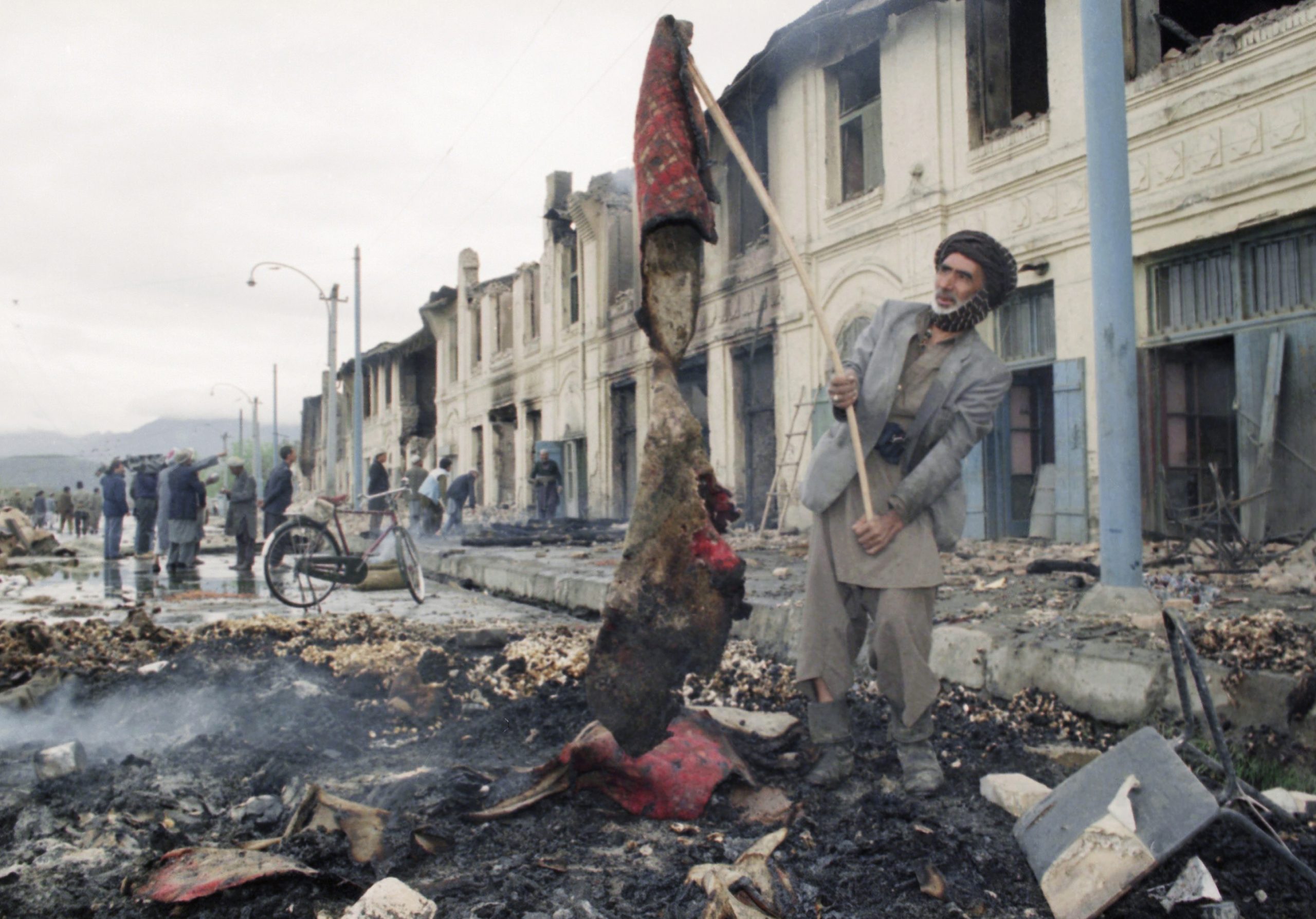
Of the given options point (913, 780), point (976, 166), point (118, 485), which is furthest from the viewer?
point (118, 485)

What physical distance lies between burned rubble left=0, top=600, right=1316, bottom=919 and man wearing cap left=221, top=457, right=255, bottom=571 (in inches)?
294

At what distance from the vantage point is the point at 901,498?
298 centimetres

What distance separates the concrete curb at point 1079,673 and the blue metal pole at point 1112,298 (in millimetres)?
914

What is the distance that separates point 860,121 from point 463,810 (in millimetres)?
12355

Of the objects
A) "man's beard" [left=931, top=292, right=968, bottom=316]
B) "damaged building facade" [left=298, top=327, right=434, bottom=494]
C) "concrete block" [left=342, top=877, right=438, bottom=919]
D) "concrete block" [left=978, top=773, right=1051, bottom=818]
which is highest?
"damaged building facade" [left=298, top=327, right=434, bottom=494]

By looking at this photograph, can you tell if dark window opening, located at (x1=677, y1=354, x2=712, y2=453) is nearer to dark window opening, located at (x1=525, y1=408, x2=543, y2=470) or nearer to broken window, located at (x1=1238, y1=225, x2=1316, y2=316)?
dark window opening, located at (x1=525, y1=408, x2=543, y2=470)

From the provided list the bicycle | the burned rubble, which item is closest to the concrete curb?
the burned rubble

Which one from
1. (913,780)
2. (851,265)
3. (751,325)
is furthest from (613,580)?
(751,325)

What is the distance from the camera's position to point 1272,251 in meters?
7.82

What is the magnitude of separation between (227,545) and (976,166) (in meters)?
16.7

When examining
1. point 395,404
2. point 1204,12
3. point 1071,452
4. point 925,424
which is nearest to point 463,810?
point 925,424

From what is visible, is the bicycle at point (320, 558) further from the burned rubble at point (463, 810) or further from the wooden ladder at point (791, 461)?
the wooden ladder at point (791, 461)

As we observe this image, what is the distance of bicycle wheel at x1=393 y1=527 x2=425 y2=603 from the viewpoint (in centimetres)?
865

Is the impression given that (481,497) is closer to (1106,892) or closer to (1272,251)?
(1272,251)
